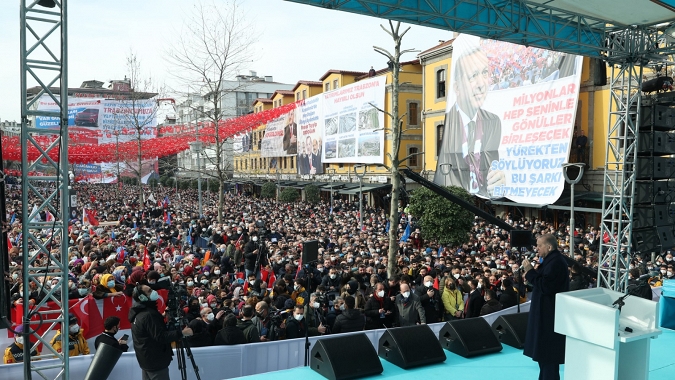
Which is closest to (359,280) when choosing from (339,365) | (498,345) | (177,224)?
(498,345)

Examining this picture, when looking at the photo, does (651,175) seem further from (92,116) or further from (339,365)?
(92,116)

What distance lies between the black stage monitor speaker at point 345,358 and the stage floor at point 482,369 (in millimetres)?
135

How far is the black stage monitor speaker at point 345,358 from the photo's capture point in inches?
230

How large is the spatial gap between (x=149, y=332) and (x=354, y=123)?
2960cm

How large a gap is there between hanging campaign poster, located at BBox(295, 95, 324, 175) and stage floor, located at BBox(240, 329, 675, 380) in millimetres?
33219

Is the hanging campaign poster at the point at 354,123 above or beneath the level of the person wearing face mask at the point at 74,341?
above

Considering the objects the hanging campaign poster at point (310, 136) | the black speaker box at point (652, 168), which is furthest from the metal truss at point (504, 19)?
the hanging campaign poster at point (310, 136)

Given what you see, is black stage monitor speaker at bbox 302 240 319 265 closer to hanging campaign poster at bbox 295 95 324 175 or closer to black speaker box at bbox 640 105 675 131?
black speaker box at bbox 640 105 675 131

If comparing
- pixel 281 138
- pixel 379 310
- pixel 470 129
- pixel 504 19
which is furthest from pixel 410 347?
pixel 281 138

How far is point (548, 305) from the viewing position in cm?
493

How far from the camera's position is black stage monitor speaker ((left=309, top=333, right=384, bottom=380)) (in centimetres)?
584

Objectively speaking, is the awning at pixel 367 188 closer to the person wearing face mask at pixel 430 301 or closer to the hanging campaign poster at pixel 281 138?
the hanging campaign poster at pixel 281 138

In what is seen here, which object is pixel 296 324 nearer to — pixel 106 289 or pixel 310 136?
pixel 106 289

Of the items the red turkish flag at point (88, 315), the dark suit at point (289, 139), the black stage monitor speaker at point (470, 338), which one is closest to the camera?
the black stage monitor speaker at point (470, 338)
